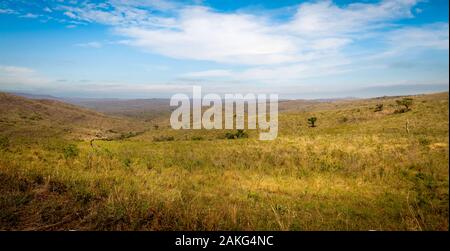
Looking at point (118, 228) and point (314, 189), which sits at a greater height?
point (118, 228)

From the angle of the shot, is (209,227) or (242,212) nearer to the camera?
(209,227)

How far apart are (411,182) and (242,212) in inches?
296

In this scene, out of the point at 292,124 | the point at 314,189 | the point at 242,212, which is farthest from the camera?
the point at 292,124

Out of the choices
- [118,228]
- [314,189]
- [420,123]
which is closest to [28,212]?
[118,228]

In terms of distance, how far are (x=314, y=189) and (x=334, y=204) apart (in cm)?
183

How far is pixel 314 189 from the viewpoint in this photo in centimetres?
984

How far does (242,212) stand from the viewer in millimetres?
6277
